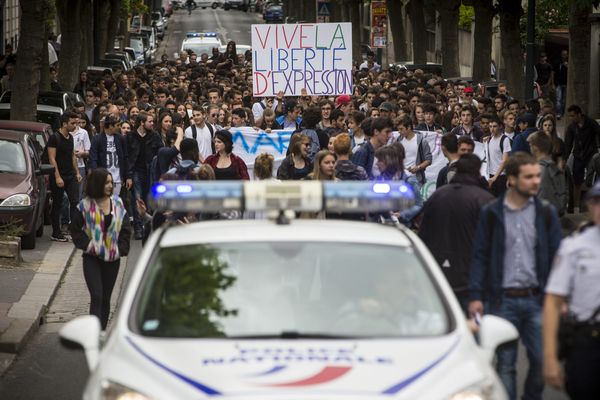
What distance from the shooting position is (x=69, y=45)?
36.6m

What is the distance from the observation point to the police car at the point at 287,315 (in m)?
6.08

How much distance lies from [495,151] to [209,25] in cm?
8507

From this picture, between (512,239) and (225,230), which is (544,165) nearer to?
(512,239)

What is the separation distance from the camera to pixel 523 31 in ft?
145

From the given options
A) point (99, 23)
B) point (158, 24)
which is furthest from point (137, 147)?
point (158, 24)

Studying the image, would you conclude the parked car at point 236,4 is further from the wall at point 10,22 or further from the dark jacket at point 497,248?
the dark jacket at point 497,248

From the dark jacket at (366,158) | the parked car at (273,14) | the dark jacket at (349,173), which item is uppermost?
the dark jacket at (349,173)

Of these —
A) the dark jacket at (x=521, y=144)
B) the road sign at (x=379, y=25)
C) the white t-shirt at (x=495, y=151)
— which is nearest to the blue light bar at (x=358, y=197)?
the dark jacket at (x=521, y=144)

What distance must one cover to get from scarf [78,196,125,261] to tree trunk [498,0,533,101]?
2149cm

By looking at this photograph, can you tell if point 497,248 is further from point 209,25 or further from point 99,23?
point 209,25

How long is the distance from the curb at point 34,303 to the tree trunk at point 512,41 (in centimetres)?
1611

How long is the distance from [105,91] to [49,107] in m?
1.23

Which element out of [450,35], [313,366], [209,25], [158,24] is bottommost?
[209,25]

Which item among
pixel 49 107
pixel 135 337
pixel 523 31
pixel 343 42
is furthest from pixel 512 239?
pixel 523 31
